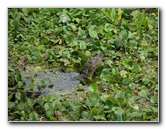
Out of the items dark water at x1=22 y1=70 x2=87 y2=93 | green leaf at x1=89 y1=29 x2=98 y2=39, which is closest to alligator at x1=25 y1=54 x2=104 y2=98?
dark water at x1=22 y1=70 x2=87 y2=93

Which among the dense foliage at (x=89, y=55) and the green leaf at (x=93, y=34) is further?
the green leaf at (x=93, y=34)

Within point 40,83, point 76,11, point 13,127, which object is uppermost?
point 76,11

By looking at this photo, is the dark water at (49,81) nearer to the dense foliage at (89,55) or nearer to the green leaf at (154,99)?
the dense foliage at (89,55)

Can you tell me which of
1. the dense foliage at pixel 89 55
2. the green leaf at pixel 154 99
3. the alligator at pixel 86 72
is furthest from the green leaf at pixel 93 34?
A: the green leaf at pixel 154 99

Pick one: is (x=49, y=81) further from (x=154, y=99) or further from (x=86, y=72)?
(x=154, y=99)
